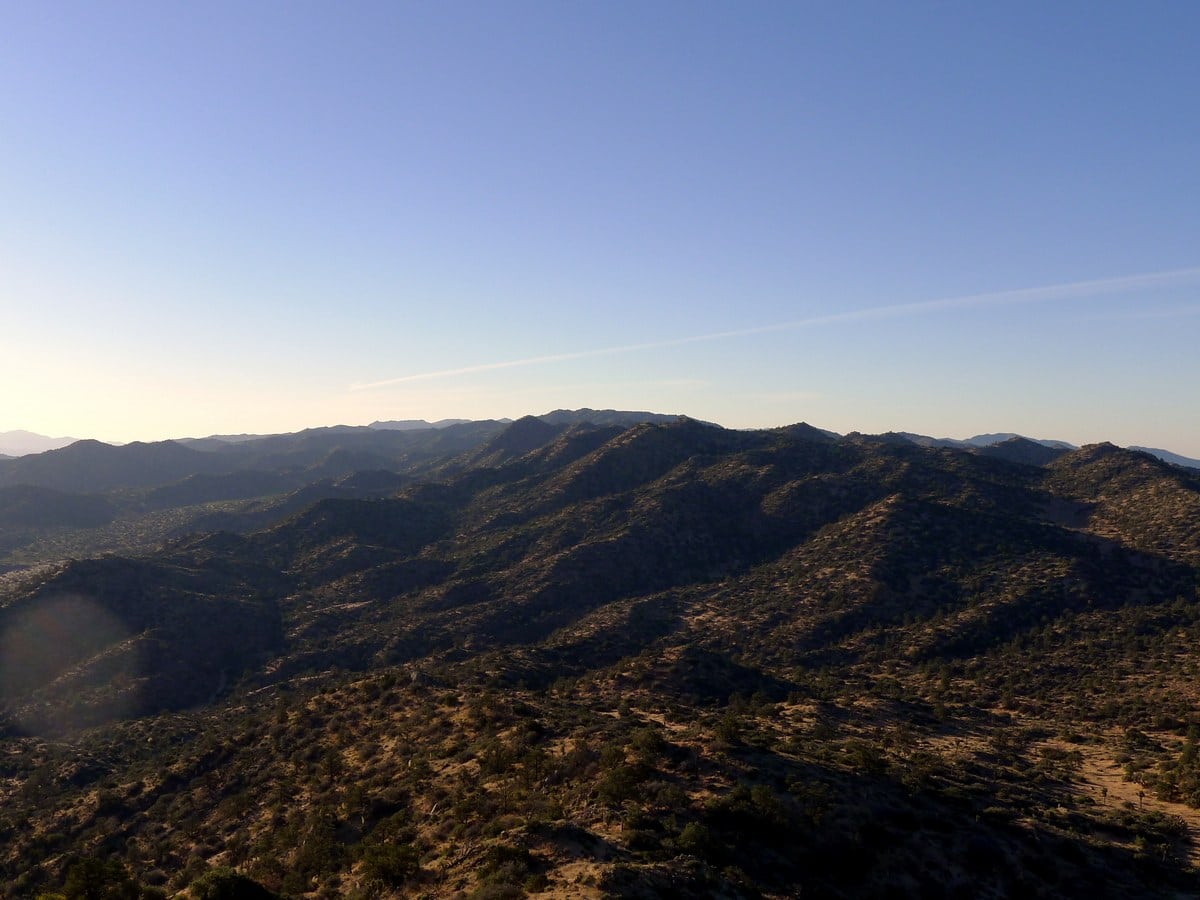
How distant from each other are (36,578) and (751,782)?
104 metres

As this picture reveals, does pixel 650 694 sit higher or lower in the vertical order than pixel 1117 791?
lower

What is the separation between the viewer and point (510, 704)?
36438mm

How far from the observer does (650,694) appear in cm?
4466

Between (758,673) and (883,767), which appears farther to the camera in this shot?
(758,673)

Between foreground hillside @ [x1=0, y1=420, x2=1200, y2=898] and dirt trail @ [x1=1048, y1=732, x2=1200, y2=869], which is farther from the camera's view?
dirt trail @ [x1=1048, y1=732, x2=1200, y2=869]

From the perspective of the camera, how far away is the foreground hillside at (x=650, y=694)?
69.5ft

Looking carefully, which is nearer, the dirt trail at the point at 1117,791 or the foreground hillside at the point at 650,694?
the foreground hillside at the point at 650,694

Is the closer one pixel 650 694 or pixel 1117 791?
pixel 1117 791

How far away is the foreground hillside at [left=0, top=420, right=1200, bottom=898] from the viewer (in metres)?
21.2

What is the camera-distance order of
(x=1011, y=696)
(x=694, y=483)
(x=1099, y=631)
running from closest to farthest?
1. (x=1011, y=696)
2. (x=1099, y=631)
3. (x=694, y=483)

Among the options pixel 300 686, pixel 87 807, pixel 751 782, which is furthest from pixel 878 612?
pixel 87 807

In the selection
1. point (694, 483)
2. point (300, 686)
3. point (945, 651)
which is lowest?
point (300, 686)

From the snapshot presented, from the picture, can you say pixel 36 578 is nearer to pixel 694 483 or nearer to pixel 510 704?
pixel 510 704

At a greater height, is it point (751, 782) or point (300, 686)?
point (751, 782)
